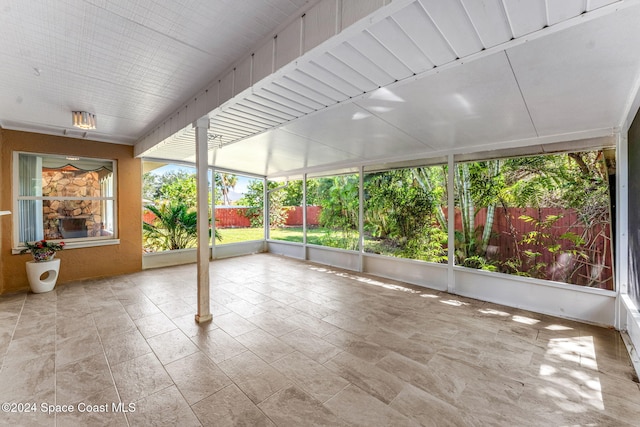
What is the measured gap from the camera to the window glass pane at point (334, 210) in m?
6.35

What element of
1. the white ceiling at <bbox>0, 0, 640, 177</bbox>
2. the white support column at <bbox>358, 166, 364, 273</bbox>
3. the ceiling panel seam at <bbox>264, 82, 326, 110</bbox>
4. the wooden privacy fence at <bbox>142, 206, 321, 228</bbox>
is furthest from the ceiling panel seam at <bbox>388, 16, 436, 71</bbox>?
the wooden privacy fence at <bbox>142, 206, 321, 228</bbox>

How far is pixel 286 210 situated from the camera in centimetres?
825

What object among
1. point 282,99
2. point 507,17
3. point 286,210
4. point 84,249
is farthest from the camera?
point 286,210

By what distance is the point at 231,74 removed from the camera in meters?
2.42

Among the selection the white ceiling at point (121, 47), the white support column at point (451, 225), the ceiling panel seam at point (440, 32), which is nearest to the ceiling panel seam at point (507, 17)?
the ceiling panel seam at point (440, 32)

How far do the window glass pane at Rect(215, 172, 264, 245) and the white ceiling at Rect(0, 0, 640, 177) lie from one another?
3682 millimetres

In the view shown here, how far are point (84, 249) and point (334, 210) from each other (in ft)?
17.3

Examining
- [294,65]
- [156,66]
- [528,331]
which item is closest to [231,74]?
[156,66]

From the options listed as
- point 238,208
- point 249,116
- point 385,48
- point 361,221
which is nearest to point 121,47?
point 249,116

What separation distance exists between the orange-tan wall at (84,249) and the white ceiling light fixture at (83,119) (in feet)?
5.98

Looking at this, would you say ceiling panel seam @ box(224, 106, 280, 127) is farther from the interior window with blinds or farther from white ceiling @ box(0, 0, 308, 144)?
the interior window with blinds

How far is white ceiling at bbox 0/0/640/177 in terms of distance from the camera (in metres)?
1.49

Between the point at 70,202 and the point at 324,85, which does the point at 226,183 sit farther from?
the point at 324,85

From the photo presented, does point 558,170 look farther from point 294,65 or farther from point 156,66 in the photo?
point 156,66
